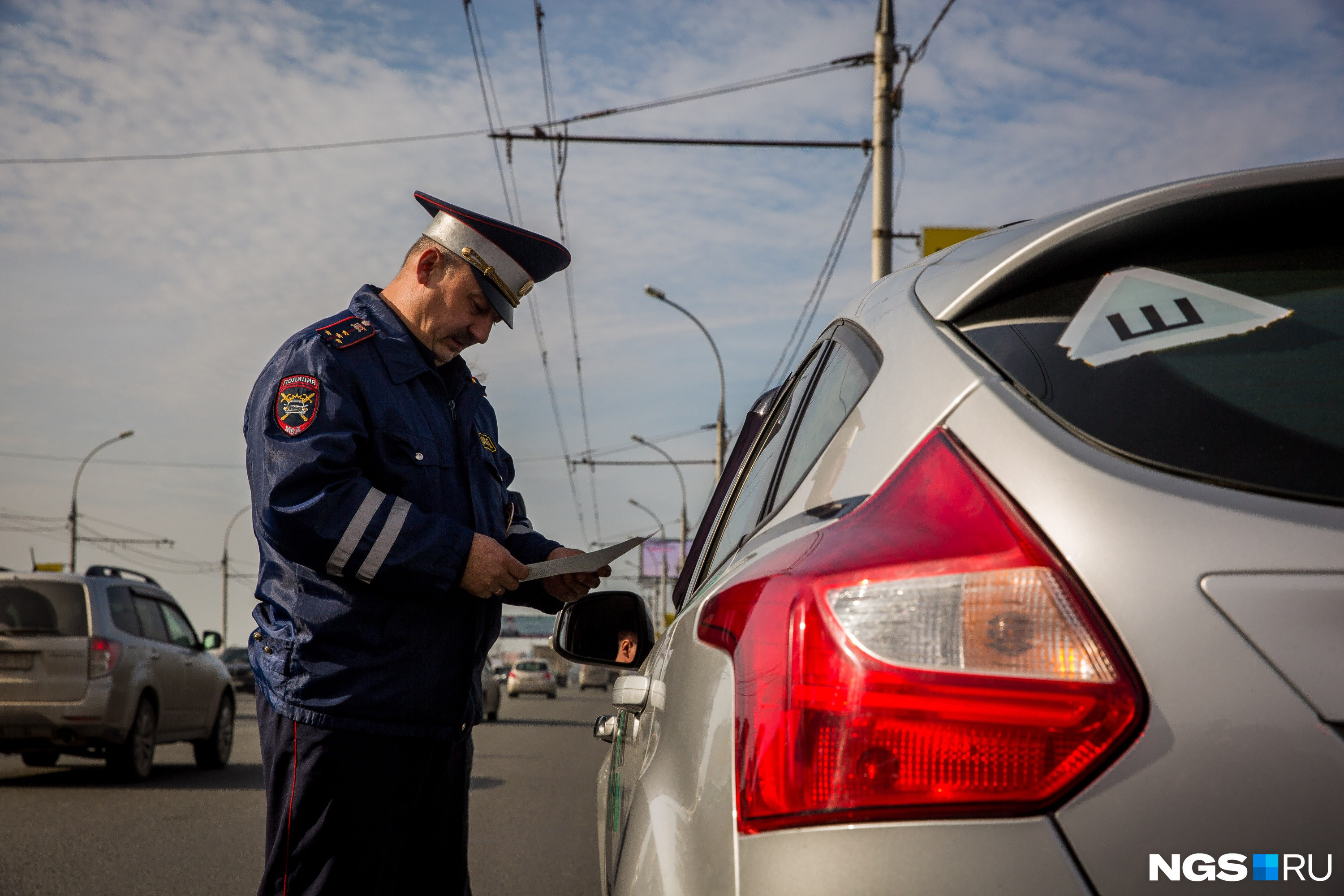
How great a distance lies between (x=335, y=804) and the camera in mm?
2309

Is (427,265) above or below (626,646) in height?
above

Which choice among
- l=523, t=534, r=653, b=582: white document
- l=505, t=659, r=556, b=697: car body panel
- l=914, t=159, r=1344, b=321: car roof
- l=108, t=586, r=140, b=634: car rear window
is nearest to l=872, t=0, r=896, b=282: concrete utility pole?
l=108, t=586, r=140, b=634: car rear window

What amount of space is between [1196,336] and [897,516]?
41 centimetres

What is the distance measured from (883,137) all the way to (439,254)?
792 centimetres

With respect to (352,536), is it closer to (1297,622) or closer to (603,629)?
(603,629)

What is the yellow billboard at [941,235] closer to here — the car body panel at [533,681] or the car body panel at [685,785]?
the car body panel at [685,785]

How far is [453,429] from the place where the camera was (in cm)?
274

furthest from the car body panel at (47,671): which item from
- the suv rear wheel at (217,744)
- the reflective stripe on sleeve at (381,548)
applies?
the reflective stripe on sleeve at (381,548)

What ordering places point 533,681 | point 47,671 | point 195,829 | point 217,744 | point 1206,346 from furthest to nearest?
point 533,681, point 217,744, point 47,671, point 195,829, point 1206,346

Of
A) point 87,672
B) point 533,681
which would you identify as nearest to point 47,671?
point 87,672

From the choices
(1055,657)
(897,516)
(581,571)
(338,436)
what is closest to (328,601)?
(338,436)

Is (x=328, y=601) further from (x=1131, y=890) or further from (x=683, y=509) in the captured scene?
(x=683, y=509)

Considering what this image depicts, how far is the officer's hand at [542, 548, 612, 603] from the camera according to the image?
9.28ft

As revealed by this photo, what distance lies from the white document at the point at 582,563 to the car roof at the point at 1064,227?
1.19 meters
